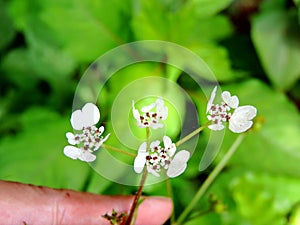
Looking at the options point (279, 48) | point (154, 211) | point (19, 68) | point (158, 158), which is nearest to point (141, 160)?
point (158, 158)

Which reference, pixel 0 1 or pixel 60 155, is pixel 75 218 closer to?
pixel 60 155

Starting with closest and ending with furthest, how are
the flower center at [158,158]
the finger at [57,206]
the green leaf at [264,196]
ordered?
the flower center at [158,158]
the finger at [57,206]
the green leaf at [264,196]

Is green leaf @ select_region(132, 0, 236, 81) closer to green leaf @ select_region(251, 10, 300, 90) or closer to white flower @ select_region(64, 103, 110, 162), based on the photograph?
green leaf @ select_region(251, 10, 300, 90)

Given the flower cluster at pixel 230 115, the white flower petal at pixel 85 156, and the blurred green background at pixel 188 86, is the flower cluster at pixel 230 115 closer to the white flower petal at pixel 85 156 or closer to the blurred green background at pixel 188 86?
the white flower petal at pixel 85 156

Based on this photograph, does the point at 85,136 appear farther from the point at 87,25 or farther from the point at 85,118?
the point at 87,25

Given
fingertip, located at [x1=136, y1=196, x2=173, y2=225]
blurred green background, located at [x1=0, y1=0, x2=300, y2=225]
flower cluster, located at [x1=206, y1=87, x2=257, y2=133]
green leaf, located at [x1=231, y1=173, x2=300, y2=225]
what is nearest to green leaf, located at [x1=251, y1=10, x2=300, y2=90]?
blurred green background, located at [x1=0, y1=0, x2=300, y2=225]

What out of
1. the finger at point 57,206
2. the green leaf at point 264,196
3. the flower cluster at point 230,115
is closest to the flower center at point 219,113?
the flower cluster at point 230,115
